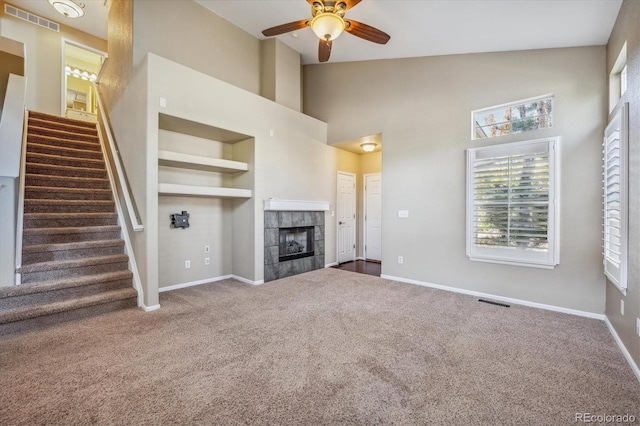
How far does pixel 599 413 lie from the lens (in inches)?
67.7

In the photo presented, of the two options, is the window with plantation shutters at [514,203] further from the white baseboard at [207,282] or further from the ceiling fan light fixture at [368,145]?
the white baseboard at [207,282]

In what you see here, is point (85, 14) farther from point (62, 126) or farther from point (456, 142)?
point (456, 142)

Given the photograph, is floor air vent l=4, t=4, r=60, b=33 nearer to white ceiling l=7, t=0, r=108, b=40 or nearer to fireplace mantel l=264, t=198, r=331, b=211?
white ceiling l=7, t=0, r=108, b=40

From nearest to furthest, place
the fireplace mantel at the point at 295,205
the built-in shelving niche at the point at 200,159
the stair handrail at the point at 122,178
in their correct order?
the stair handrail at the point at 122,178 < the built-in shelving niche at the point at 200,159 < the fireplace mantel at the point at 295,205

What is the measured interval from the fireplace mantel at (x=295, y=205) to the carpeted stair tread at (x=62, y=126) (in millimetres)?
4043

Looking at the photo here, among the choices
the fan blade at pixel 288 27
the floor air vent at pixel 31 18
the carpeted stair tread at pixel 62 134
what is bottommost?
the carpeted stair tread at pixel 62 134

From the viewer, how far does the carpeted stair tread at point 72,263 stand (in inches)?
122

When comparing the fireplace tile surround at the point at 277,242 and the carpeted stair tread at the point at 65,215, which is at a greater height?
the carpeted stair tread at the point at 65,215

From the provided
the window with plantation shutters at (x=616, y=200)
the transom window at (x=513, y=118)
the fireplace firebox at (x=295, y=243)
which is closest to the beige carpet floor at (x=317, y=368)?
the window with plantation shutters at (x=616, y=200)

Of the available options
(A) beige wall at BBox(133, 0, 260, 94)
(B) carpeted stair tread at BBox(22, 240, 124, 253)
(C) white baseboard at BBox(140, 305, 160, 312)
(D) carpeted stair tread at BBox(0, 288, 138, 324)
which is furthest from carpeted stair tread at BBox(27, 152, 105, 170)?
(C) white baseboard at BBox(140, 305, 160, 312)

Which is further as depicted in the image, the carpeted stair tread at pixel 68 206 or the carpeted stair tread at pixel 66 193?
the carpeted stair tread at pixel 66 193

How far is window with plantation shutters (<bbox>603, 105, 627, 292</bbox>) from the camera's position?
2.35 meters

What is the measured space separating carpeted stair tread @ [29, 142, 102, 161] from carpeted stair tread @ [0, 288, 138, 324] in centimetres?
289

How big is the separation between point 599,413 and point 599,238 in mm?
2257
